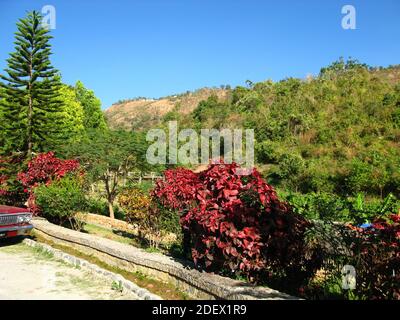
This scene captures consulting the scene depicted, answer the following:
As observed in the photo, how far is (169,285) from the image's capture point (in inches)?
220

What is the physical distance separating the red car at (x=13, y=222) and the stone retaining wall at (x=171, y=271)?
84 centimetres

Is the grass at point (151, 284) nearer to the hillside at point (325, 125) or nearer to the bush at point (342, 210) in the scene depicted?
the bush at point (342, 210)

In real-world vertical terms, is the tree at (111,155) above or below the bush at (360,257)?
above

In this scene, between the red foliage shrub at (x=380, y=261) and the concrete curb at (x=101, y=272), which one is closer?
the red foliage shrub at (x=380, y=261)

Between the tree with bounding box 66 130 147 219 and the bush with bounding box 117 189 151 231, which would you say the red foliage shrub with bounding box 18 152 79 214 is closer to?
the tree with bounding box 66 130 147 219

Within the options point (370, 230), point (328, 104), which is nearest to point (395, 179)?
point (328, 104)

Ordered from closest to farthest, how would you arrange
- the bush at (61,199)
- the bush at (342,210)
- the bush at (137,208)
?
the bush at (342,210), the bush at (137,208), the bush at (61,199)

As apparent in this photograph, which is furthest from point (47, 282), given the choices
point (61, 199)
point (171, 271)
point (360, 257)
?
point (61, 199)

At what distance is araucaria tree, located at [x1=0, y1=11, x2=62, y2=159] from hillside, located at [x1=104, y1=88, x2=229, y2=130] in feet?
139

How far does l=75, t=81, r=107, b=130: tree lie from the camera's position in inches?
1528

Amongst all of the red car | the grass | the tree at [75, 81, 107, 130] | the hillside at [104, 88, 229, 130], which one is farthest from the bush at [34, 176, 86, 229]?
the hillside at [104, 88, 229, 130]

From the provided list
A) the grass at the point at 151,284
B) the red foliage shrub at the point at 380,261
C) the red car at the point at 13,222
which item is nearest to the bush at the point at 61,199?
the red car at the point at 13,222

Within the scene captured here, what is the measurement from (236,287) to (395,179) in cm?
1632

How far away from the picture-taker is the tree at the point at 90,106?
38.8 metres
